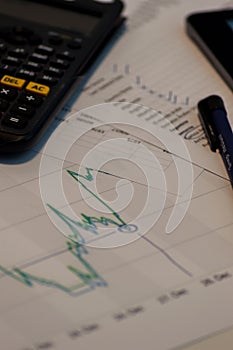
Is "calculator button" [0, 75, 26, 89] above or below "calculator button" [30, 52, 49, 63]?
below

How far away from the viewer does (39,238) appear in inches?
13.3

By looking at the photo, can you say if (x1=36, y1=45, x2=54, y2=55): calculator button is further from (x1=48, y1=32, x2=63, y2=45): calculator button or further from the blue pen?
the blue pen

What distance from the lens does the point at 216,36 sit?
483 mm

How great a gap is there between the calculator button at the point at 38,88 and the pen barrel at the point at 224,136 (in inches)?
4.7

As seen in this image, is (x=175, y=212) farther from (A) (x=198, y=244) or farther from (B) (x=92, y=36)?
(B) (x=92, y=36)

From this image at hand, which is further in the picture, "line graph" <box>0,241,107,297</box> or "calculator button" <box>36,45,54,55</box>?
"calculator button" <box>36,45,54,55</box>

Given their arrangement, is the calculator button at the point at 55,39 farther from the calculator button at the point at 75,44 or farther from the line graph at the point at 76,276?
the line graph at the point at 76,276

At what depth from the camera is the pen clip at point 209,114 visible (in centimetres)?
40

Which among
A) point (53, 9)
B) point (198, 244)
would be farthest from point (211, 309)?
point (53, 9)

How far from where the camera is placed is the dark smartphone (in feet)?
1.51

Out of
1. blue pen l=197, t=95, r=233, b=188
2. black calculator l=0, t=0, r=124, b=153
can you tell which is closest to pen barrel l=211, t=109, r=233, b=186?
blue pen l=197, t=95, r=233, b=188

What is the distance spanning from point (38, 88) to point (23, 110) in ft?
0.09

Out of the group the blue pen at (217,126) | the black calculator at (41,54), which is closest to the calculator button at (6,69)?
the black calculator at (41,54)

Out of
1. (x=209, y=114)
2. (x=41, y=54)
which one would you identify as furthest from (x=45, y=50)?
(x=209, y=114)
